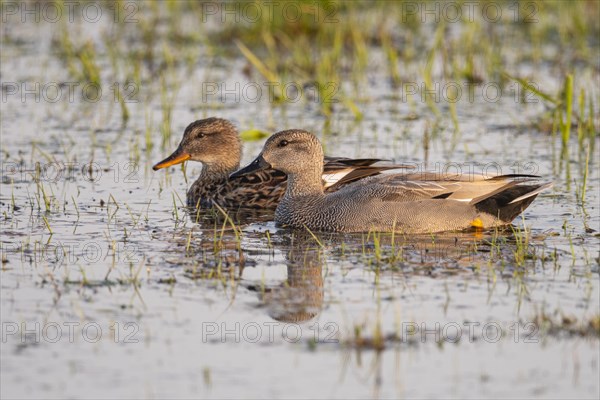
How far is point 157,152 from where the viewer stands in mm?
10875

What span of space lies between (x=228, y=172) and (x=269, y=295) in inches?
141

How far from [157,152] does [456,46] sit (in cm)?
526

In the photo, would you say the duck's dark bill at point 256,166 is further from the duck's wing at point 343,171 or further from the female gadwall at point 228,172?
the duck's wing at point 343,171

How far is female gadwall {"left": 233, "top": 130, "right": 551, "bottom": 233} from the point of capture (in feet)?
26.8

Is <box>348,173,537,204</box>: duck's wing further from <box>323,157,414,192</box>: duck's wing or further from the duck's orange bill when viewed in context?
the duck's orange bill

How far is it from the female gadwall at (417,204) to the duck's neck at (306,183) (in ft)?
0.46

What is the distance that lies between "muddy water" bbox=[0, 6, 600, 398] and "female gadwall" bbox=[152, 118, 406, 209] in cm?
→ 28

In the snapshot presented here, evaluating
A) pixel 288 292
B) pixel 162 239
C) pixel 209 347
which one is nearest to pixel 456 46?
pixel 162 239

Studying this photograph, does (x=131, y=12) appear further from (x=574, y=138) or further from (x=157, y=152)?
(x=574, y=138)

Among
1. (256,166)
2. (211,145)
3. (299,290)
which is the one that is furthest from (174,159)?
(299,290)

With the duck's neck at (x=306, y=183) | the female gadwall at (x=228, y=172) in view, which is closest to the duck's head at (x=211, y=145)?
the female gadwall at (x=228, y=172)

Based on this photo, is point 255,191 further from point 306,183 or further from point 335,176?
point 306,183

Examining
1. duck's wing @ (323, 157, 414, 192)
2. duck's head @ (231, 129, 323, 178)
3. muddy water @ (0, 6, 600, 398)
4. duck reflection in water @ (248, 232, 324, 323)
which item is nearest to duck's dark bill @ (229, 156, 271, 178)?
duck's head @ (231, 129, 323, 178)

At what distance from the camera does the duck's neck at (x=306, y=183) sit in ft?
28.6
